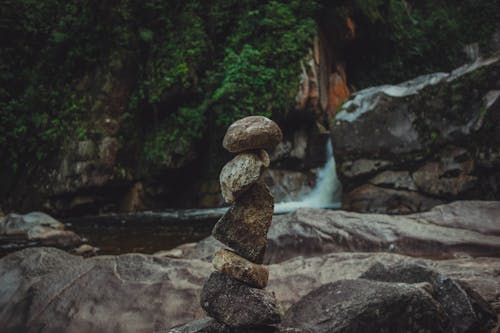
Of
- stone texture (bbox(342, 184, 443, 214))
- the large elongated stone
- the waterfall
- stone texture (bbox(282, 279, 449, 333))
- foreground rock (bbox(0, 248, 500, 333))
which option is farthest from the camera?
the waterfall

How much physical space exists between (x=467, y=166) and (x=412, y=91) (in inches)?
92.3

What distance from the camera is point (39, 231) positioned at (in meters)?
7.89

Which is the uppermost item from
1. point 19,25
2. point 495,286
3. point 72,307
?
point 19,25

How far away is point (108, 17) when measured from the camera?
12562 mm

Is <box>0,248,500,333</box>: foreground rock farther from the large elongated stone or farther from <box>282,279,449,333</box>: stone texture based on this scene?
the large elongated stone

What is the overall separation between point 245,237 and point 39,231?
23.2 ft

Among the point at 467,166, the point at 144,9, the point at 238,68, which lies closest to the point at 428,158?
the point at 467,166

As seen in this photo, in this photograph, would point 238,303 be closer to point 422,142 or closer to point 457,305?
point 457,305

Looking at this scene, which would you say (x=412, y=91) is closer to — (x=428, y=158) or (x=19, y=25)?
(x=428, y=158)

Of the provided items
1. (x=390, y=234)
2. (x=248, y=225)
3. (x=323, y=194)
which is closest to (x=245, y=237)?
(x=248, y=225)

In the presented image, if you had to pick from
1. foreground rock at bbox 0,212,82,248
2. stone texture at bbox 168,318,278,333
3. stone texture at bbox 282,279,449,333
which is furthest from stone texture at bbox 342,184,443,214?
stone texture at bbox 168,318,278,333

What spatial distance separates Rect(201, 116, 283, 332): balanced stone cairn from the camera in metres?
2.35

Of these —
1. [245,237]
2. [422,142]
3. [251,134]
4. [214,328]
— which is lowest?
[214,328]

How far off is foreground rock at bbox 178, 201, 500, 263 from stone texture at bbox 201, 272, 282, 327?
3.05 metres
